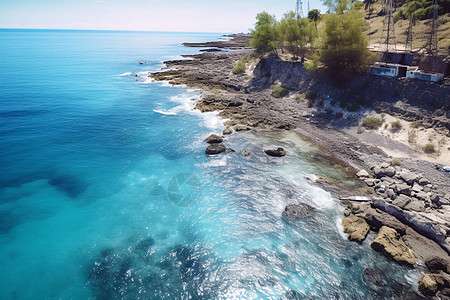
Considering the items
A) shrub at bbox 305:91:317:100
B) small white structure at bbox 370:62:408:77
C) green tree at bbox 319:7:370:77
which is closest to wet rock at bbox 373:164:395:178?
small white structure at bbox 370:62:408:77

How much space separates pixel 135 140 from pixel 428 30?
8145 cm

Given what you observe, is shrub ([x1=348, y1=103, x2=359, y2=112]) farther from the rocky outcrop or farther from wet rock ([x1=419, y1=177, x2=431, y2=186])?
the rocky outcrop

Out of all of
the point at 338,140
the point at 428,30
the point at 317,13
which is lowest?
the point at 338,140

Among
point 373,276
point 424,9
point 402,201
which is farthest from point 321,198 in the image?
point 424,9

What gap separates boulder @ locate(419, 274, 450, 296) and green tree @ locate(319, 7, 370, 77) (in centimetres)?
→ 4204

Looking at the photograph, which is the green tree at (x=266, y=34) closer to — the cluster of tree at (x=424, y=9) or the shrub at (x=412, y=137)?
the cluster of tree at (x=424, y=9)

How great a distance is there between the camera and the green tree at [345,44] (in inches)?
1890

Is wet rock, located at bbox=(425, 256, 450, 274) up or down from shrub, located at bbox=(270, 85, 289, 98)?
down

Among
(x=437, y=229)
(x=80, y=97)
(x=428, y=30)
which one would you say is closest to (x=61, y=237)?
(x=437, y=229)

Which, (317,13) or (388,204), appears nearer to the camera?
(388,204)

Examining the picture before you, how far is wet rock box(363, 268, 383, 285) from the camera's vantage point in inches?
777

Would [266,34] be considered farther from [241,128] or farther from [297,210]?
[297,210]

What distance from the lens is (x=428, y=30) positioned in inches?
2532

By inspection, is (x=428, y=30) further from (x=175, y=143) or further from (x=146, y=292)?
(x=146, y=292)
